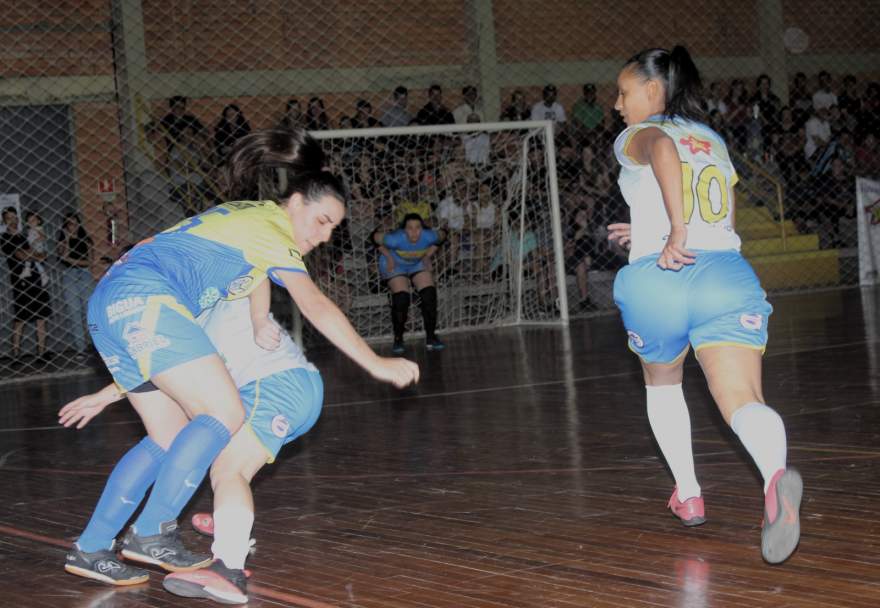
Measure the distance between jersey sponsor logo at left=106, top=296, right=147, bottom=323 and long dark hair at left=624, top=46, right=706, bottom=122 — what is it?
1527 millimetres

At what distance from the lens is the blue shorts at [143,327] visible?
3086 millimetres

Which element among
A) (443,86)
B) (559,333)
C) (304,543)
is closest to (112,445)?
(304,543)

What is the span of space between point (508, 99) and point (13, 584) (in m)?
14.2

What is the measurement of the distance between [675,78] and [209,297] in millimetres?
1461

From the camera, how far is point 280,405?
3285 mm

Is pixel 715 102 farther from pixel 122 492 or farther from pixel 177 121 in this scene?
pixel 122 492

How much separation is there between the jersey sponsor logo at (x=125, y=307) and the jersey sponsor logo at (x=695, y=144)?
1538mm

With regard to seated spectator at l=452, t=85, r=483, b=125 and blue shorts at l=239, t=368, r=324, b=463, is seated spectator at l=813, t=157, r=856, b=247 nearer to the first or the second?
seated spectator at l=452, t=85, r=483, b=125

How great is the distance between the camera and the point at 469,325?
12922mm

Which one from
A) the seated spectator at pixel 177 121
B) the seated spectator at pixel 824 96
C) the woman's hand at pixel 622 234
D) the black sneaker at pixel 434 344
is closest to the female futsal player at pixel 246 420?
the woman's hand at pixel 622 234

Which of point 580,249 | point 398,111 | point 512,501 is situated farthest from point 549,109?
point 512,501

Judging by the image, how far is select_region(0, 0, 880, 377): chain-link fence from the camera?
13.4 m

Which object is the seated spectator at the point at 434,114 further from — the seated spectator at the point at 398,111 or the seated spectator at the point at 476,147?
the seated spectator at the point at 476,147

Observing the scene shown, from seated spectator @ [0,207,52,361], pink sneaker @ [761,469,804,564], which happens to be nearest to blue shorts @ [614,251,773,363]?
pink sneaker @ [761,469,804,564]
